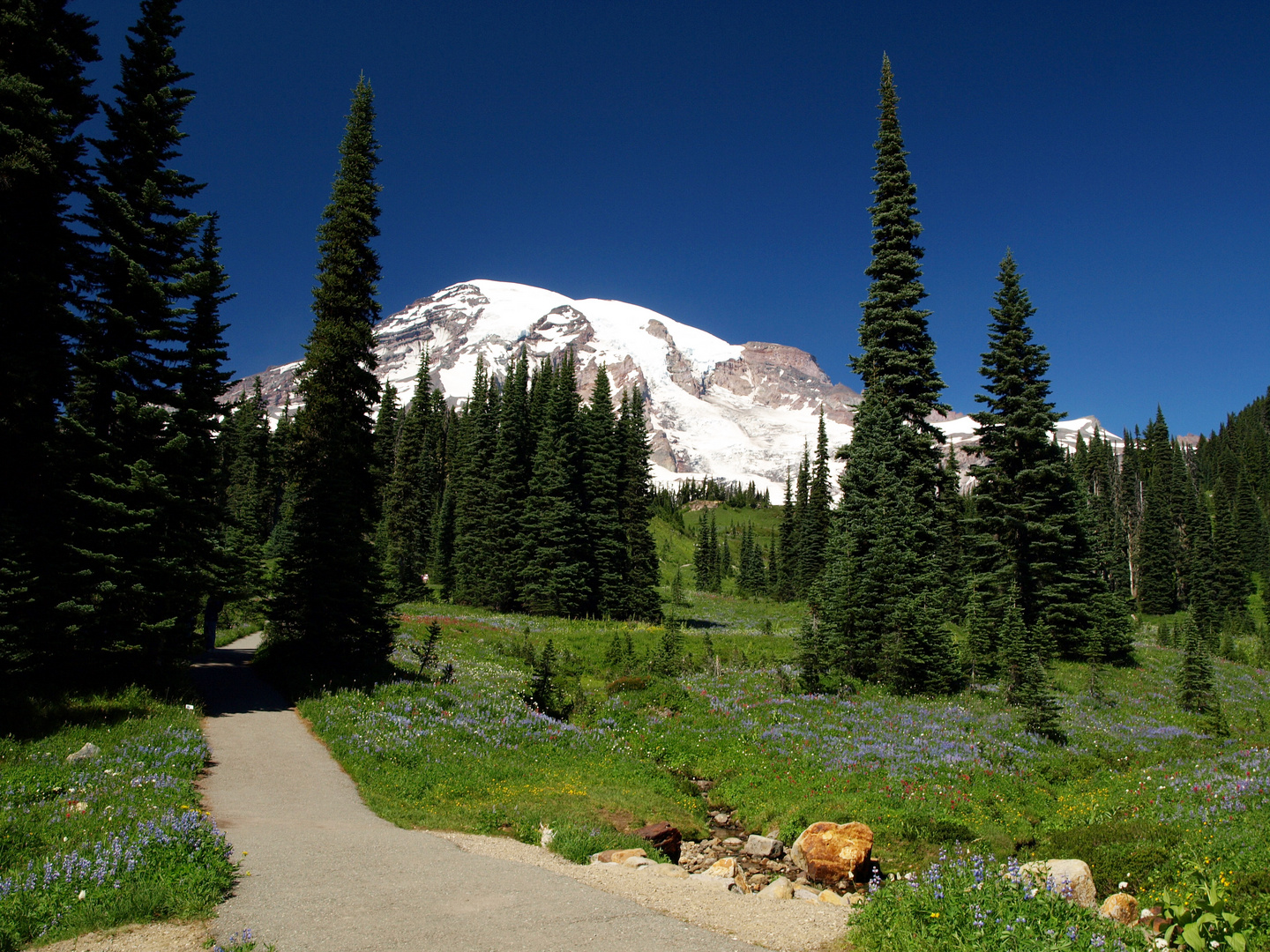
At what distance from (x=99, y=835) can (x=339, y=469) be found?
588 inches

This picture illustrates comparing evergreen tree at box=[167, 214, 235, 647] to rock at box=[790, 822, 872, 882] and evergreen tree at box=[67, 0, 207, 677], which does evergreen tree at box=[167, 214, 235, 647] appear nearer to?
evergreen tree at box=[67, 0, 207, 677]

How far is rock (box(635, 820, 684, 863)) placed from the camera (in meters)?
10.8

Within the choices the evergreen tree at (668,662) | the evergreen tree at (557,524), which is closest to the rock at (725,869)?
the evergreen tree at (668,662)

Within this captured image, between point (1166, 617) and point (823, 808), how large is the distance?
83247 millimetres

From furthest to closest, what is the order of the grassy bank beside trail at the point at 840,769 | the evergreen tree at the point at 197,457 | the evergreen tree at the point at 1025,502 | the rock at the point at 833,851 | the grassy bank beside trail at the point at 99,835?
the evergreen tree at the point at 1025,502 → the evergreen tree at the point at 197,457 → the rock at the point at 833,851 → the grassy bank beside trail at the point at 840,769 → the grassy bank beside trail at the point at 99,835

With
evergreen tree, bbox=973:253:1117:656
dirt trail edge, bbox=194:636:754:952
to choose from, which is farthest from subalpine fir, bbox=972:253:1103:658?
dirt trail edge, bbox=194:636:754:952

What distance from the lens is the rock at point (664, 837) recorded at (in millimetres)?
10812

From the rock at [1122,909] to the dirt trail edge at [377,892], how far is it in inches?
163

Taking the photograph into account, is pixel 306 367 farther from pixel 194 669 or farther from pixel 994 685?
pixel 994 685

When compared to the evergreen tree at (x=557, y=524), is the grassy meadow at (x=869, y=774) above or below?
below

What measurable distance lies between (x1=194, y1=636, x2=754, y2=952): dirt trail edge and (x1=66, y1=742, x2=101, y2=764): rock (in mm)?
1834

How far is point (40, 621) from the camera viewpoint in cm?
1348

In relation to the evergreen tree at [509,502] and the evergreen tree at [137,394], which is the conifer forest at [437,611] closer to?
the evergreen tree at [137,394]

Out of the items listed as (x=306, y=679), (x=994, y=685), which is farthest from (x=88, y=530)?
(x=994, y=685)
